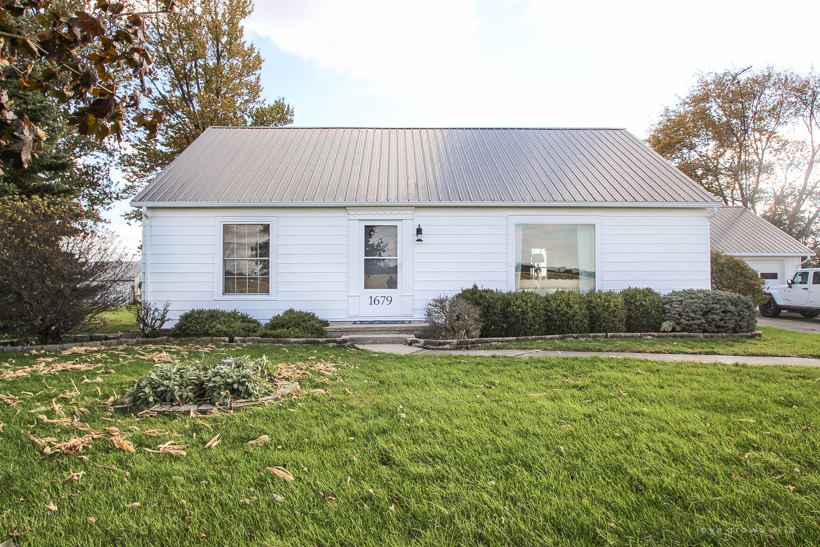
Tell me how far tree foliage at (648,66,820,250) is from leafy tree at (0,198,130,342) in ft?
95.4

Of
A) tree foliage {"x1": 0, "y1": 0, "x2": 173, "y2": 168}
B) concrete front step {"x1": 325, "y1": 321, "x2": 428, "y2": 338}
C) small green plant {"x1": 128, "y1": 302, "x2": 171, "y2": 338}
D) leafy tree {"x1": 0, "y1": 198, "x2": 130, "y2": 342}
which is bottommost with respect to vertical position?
concrete front step {"x1": 325, "y1": 321, "x2": 428, "y2": 338}

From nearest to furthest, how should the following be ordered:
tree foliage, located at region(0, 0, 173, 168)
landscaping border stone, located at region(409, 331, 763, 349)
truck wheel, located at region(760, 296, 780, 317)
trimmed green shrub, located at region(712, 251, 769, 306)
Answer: tree foliage, located at region(0, 0, 173, 168), landscaping border stone, located at region(409, 331, 763, 349), trimmed green shrub, located at region(712, 251, 769, 306), truck wheel, located at region(760, 296, 780, 317)

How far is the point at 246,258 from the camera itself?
29.3 feet

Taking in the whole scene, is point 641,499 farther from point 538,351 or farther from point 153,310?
point 153,310

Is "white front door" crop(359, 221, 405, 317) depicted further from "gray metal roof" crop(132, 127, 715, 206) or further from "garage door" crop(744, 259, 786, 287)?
"garage door" crop(744, 259, 786, 287)

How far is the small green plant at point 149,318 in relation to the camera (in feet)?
26.7

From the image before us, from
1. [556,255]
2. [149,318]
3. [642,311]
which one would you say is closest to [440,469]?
[642,311]

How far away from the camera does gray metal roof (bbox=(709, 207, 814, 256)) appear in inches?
622

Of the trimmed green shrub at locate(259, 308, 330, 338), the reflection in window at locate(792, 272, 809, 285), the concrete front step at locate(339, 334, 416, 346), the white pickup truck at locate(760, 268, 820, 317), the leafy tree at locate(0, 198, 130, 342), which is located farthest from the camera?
the reflection in window at locate(792, 272, 809, 285)

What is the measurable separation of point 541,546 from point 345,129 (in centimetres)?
1191

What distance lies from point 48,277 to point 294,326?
4.25 m

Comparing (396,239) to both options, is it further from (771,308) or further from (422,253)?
(771,308)

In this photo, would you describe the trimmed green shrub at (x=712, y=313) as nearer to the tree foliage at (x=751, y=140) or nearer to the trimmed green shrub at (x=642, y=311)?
the trimmed green shrub at (x=642, y=311)

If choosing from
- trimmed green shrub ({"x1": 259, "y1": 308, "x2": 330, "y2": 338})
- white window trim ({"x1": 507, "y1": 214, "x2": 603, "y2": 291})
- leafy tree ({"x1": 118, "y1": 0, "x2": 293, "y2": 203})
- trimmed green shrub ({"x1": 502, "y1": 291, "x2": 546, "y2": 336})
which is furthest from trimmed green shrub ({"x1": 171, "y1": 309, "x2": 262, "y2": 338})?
leafy tree ({"x1": 118, "y1": 0, "x2": 293, "y2": 203})
